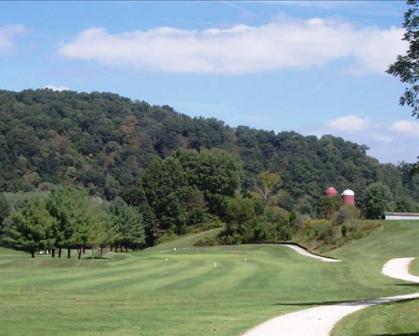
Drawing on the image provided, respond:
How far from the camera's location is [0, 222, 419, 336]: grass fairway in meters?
17.2

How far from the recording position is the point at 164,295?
26.7 meters

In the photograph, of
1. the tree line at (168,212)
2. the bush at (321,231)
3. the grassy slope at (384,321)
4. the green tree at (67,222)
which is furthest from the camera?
the bush at (321,231)

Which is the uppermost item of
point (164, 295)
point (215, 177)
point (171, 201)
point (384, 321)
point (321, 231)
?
point (215, 177)

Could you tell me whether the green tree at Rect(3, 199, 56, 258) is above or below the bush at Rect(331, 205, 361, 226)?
below

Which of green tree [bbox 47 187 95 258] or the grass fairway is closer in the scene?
the grass fairway

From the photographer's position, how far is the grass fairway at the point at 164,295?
56.5 ft

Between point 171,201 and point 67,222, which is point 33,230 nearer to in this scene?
point 67,222

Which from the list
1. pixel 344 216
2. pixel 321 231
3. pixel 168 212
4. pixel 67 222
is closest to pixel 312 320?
pixel 67 222

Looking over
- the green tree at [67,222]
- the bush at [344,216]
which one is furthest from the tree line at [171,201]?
the bush at [344,216]

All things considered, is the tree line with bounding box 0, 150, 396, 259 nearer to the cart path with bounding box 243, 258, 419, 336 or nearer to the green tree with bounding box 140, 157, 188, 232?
the green tree with bounding box 140, 157, 188, 232

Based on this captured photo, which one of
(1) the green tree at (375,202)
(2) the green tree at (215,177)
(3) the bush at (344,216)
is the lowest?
(3) the bush at (344,216)

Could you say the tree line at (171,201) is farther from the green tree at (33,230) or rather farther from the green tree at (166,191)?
the green tree at (33,230)

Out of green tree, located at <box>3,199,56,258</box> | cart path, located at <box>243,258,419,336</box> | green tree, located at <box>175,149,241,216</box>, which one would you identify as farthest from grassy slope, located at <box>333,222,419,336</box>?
green tree, located at <box>175,149,241,216</box>

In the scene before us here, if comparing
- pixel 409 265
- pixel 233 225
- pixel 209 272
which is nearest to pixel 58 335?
pixel 209 272
